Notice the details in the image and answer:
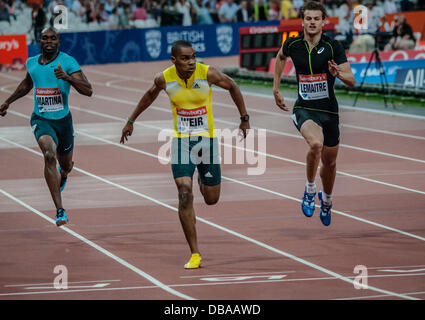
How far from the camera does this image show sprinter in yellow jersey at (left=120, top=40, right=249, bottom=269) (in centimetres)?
895

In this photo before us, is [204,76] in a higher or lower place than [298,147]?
higher

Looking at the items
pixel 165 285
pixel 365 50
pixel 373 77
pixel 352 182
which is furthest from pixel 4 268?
pixel 365 50

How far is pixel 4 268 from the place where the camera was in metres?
9.21

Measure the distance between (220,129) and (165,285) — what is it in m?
11.3

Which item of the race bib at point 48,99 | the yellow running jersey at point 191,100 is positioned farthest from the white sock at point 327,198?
the race bib at point 48,99

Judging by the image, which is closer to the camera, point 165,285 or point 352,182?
point 165,285

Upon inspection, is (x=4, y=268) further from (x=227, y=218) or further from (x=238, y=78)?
(x=238, y=78)

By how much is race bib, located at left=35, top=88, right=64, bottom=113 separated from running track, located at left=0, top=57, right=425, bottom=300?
56.5 inches

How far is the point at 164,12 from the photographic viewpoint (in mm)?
35750

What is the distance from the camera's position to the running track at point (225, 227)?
8.38m

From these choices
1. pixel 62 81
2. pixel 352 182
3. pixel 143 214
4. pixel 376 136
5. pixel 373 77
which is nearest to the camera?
pixel 62 81
